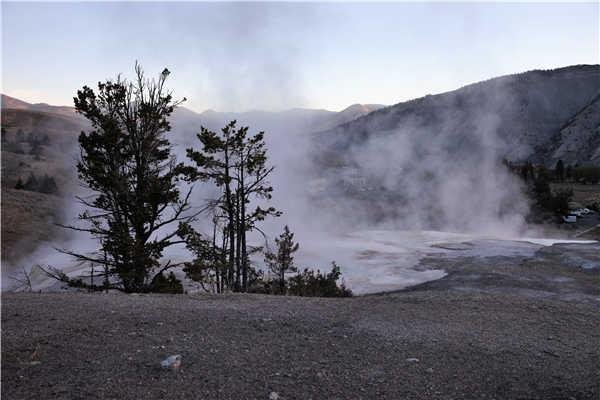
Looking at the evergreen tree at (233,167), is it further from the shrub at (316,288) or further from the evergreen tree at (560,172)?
the evergreen tree at (560,172)

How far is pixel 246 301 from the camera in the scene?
783 cm

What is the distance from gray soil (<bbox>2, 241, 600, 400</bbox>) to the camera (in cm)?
417

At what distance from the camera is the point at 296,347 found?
17.1ft

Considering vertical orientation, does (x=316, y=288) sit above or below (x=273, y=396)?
below

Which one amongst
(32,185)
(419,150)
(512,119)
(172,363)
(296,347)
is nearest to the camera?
(172,363)

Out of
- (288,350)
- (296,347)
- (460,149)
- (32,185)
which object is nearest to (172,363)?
(288,350)

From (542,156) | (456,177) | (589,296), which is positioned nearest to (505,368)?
(589,296)

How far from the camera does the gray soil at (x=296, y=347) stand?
164 inches

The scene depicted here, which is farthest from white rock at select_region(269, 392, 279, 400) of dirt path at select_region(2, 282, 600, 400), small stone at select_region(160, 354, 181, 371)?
small stone at select_region(160, 354, 181, 371)

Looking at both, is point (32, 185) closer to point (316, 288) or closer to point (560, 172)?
point (316, 288)

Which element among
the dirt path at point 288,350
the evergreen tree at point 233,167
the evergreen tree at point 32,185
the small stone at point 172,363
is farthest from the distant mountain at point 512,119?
the small stone at point 172,363

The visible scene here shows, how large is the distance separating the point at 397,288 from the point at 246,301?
35.0 feet

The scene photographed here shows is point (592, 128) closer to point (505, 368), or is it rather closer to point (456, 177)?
point (456, 177)

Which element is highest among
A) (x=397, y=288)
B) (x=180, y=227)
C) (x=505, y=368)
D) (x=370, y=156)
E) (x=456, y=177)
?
(x=370, y=156)
